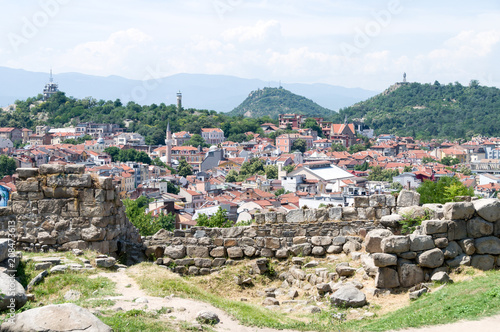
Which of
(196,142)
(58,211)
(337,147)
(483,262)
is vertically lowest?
(337,147)

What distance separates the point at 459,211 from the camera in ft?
28.4

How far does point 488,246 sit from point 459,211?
0.67 m

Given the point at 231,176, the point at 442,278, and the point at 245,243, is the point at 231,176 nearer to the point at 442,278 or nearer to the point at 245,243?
the point at 245,243

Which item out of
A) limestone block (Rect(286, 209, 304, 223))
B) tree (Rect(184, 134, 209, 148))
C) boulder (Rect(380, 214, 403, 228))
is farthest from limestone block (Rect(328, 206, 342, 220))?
tree (Rect(184, 134, 209, 148))

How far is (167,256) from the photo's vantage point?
10.4 metres

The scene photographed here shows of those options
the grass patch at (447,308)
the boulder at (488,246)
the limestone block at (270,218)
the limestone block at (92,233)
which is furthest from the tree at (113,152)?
the grass patch at (447,308)

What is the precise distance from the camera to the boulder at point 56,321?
577 centimetres

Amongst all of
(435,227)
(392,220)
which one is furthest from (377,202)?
(435,227)

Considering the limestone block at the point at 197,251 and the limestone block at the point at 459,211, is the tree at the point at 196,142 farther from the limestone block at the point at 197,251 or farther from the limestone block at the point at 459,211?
the limestone block at the point at 459,211

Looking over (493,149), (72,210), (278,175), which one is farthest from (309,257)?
(493,149)

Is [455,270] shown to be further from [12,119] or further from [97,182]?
[12,119]

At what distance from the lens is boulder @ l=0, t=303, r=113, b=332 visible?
18.9 feet

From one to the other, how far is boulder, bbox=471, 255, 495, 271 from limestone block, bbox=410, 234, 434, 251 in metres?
0.72

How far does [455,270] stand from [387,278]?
3.43 ft
